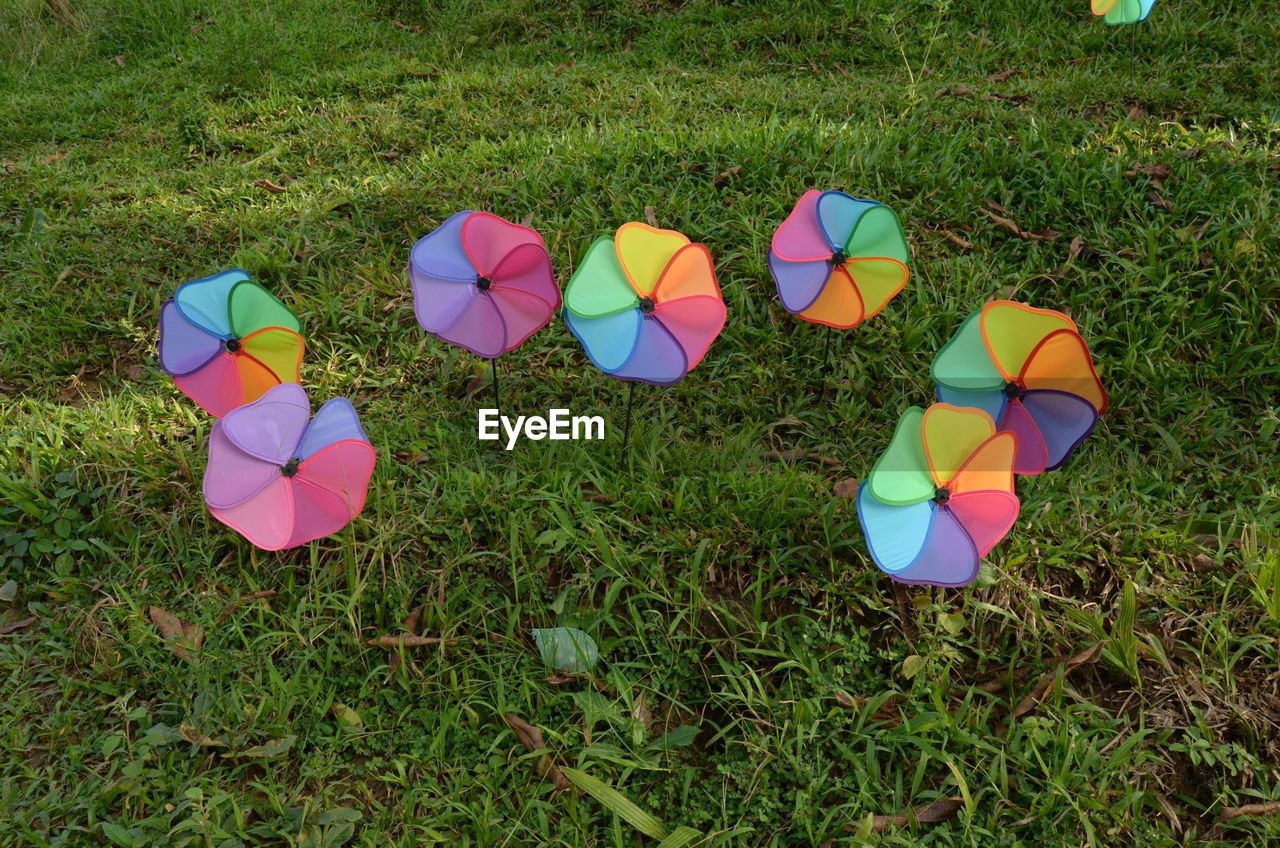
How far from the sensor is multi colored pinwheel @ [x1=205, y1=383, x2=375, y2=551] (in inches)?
80.0

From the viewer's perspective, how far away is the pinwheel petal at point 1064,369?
6.93 ft

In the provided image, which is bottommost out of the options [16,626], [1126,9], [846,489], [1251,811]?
[16,626]

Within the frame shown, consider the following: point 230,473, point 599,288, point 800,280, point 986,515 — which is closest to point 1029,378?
point 986,515

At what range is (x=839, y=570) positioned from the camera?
2205 mm

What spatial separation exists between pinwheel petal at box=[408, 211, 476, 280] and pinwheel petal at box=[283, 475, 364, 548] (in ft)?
2.21

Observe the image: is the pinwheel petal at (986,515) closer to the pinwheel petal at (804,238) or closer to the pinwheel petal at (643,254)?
the pinwheel petal at (804,238)

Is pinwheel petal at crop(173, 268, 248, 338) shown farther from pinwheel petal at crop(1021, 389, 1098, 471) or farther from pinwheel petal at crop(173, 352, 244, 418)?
pinwheel petal at crop(1021, 389, 1098, 471)

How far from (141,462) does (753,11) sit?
475 cm

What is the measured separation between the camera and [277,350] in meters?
2.44

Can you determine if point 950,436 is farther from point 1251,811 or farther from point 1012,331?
point 1251,811

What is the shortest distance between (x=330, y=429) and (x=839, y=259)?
1.53 m

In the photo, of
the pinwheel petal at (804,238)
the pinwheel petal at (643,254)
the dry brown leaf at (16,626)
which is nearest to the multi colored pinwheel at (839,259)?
the pinwheel petal at (804,238)

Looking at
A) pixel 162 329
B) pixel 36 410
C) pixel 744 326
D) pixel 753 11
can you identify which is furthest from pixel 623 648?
pixel 753 11

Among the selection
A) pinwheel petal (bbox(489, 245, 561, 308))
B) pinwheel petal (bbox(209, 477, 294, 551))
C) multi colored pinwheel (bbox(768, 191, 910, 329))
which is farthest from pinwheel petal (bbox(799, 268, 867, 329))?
pinwheel petal (bbox(209, 477, 294, 551))
